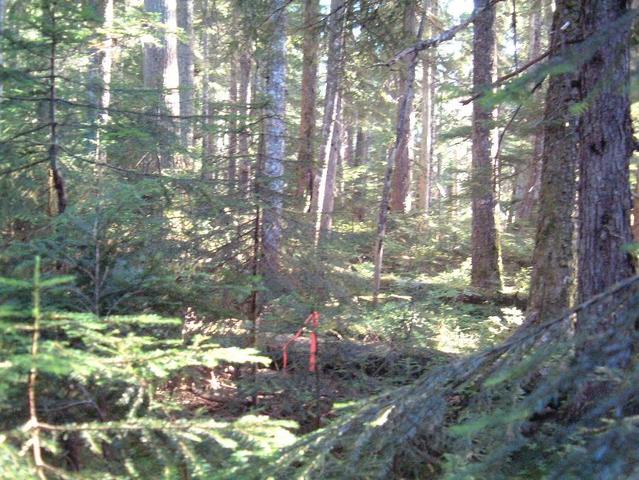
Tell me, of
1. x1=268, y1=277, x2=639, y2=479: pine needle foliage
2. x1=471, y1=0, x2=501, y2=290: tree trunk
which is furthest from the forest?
x1=471, y1=0, x2=501, y2=290: tree trunk

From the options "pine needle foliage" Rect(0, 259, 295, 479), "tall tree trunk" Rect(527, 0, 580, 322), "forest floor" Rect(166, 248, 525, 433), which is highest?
"tall tree trunk" Rect(527, 0, 580, 322)

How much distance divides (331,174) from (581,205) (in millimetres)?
11954

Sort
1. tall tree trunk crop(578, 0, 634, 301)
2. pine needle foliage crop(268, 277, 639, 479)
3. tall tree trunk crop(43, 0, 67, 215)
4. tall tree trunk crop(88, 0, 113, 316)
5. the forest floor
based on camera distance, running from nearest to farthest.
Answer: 1. pine needle foliage crop(268, 277, 639, 479)
2. tall tree trunk crop(88, 0, 113, 316)
3. tall tree trunk crop(578, 0, 634, 301)
4. tall tree trunk crop(43, 0, 67, 215)
5. the forest floor

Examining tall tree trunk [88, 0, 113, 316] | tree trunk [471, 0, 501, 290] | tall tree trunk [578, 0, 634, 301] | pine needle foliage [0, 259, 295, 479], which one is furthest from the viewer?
tree trunk [471, 0, 501, 290]

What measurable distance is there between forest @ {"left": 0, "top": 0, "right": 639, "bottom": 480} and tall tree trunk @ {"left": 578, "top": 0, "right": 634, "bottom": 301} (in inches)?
0.6

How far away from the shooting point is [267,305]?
5.68 m

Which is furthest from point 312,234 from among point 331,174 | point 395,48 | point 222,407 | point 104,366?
point 331,174

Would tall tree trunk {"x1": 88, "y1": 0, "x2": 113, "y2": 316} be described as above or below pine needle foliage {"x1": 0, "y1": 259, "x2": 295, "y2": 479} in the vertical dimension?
above

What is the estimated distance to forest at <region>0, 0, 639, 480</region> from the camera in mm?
2180

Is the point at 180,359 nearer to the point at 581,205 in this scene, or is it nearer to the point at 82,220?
the point at 82,220

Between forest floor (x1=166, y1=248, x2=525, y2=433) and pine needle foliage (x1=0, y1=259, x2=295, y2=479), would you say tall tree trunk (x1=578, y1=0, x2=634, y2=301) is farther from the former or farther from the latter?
pine needle foliage (x1=0, y1=259, x2=295, y2=479)

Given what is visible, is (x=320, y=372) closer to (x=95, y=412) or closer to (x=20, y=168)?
(x=95, y=412)

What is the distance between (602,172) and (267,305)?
3322 mm

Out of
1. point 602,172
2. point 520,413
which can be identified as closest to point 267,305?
point 602,172
